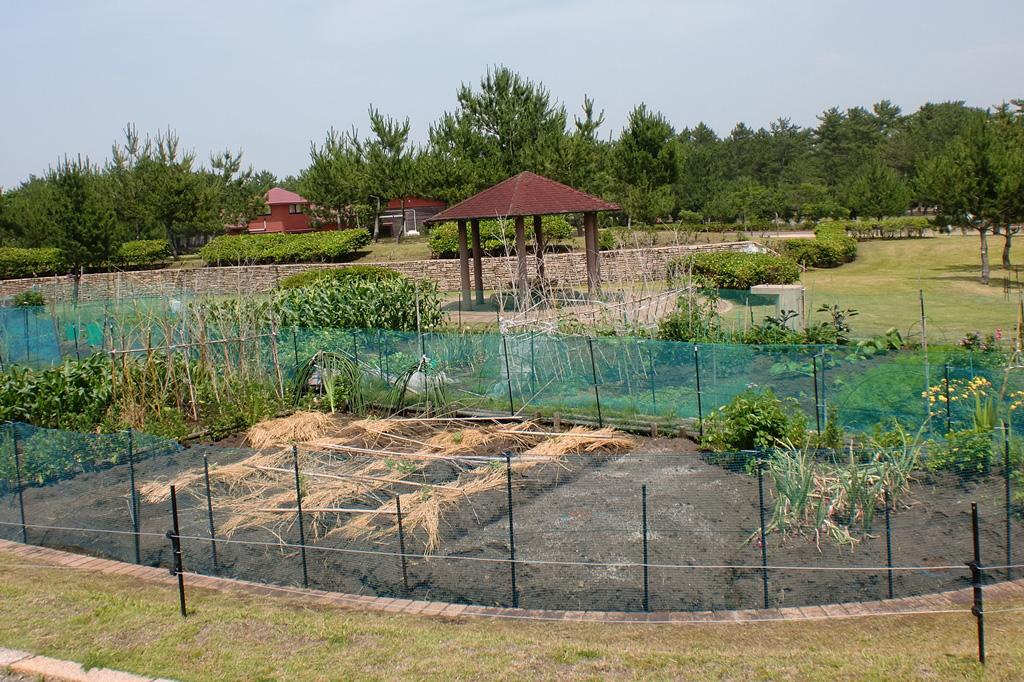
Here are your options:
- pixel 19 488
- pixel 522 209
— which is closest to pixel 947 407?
pixel 19 488

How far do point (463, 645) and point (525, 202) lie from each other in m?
18.2

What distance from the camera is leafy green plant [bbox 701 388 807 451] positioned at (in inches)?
392

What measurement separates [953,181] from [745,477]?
22.3 meters

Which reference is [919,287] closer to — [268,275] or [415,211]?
[268,275]

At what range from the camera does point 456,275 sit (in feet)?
105

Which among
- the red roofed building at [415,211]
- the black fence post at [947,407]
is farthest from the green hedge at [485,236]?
the black fence post at [947,407]

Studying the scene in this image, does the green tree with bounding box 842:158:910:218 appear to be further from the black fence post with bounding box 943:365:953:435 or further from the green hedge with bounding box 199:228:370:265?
the black fence post with bounding box 943:365:953:435

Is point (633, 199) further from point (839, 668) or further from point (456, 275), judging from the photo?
point (839, 668)

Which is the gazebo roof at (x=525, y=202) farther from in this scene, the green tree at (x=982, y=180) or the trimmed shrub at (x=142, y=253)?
the trimmed shrub at (x=142, y=253)

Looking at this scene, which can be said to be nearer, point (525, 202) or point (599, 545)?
point (599, 545)

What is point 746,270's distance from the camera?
2561 cm

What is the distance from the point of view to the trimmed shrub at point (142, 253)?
126 feet

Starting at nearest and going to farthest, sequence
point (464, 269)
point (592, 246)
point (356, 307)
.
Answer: point (356, 307) < point (592, 246) < point (464, 269)

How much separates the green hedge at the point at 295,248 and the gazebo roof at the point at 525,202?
1155 cm
